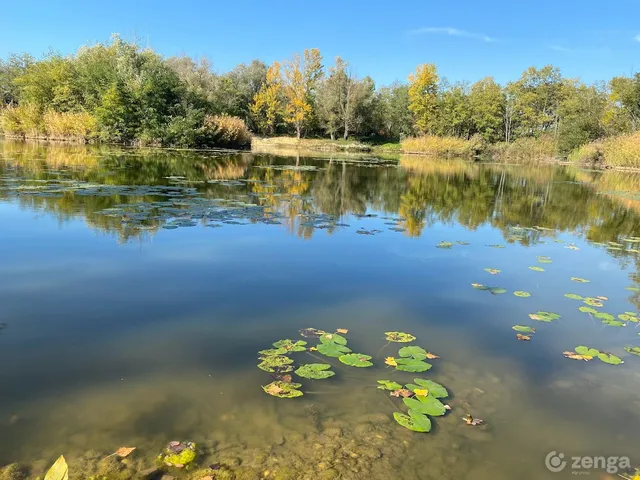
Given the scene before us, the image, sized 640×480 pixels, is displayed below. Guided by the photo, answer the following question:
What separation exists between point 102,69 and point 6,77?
2675cm

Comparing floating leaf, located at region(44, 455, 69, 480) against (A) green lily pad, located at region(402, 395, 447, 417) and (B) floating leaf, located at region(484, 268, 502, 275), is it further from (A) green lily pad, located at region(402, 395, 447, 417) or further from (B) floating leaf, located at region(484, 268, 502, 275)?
(B) floating leaf, located at region(484, 268, 502, 275)

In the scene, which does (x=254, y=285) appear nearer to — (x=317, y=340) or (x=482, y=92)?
(x=317, y=340)

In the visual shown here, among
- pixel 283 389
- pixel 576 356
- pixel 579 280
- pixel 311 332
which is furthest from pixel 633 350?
pixel 283 389

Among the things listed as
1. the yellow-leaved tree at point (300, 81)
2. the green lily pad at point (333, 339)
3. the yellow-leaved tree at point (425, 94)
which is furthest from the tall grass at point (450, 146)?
the green lily pad at point (333, 339)

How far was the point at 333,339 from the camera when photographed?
3127mm

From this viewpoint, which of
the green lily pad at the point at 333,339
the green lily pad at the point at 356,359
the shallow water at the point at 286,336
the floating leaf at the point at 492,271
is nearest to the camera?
the shallow water at the point at 286,336

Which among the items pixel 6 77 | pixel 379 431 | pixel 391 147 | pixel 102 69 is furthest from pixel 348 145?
pixel 379 431

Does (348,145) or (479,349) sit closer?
(479,349)

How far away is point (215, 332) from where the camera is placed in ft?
10.4

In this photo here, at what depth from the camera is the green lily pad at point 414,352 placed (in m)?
2.99

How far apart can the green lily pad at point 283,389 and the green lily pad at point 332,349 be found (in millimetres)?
A: 410

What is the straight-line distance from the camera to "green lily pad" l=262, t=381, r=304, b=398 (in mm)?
2469

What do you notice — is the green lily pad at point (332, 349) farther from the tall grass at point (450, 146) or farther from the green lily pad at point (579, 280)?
the tall grass at point (450, 146)

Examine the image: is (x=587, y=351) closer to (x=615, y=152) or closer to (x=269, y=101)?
Answer: (x=615, y=152)
